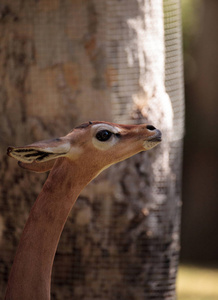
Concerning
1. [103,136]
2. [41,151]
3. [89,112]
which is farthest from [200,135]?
[41,151]

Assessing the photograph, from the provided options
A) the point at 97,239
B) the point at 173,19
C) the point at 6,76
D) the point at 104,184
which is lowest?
the point at 97,239

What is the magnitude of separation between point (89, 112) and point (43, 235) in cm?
139

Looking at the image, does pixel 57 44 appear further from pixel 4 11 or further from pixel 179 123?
pixel 179 123

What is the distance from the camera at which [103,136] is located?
2.47 meters

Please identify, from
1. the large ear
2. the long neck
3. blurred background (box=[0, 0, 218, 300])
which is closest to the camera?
the large ear

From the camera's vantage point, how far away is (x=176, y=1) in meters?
4.17

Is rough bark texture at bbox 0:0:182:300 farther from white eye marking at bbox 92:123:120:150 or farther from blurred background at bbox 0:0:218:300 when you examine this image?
white eye marking at bbox 92:123:120:150

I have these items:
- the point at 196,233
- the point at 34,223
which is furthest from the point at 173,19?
the point at 196,233

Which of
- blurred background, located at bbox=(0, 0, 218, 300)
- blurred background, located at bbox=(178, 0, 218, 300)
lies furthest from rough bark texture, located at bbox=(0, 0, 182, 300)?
blurred background, located at bbox=(178, 0, 218, 300)

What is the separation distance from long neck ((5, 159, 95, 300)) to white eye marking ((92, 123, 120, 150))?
0.40 feet

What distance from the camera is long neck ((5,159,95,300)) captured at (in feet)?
8.00

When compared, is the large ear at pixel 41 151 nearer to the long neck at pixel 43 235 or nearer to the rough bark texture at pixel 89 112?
the long neck at pixel 43 235

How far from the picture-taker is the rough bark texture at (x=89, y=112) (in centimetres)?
378

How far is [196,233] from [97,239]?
4.54 m
